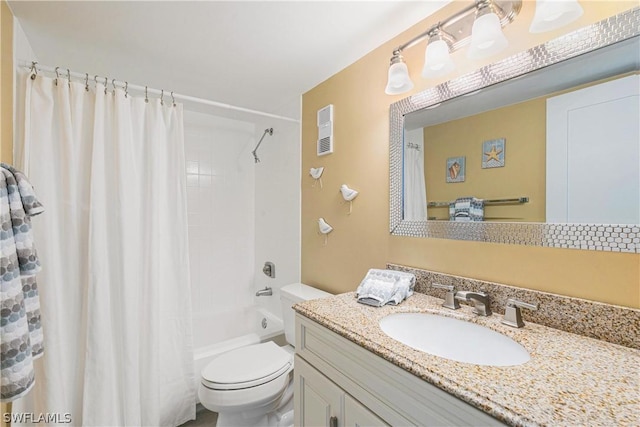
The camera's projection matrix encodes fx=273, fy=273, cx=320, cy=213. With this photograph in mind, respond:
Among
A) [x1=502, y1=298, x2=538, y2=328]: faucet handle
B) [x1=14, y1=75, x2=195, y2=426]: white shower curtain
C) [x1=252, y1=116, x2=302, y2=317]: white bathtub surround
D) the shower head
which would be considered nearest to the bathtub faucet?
[x1=252, y1=116, x2=302, y2=317]: white bathtub surround

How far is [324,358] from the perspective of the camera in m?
0.98

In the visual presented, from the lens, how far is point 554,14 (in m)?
0.81

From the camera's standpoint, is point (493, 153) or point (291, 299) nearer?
point (493, 153)

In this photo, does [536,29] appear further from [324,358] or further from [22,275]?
[22,275]

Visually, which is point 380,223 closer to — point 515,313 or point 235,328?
point 515,313

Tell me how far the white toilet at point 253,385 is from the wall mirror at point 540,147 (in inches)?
39.3

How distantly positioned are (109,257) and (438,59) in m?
1.83

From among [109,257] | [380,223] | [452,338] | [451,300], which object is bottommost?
[452,338]

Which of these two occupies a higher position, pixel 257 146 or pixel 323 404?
pixel 257 146

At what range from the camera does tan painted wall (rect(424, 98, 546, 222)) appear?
3.04 ft

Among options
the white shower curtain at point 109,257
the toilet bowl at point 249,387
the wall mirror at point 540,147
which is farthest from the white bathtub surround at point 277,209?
the wall mirror at point 540,147

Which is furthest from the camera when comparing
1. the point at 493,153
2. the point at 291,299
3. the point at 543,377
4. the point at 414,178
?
the point at 291,299

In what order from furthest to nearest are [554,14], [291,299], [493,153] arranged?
[291,299] < [493,153] < [554,14]

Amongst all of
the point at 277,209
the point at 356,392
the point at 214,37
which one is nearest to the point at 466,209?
the point at 356,392
